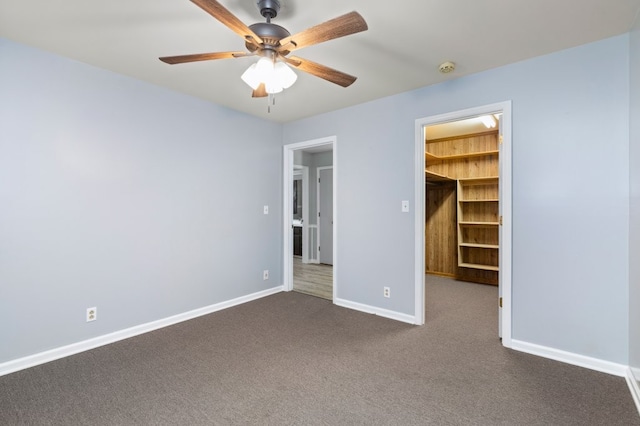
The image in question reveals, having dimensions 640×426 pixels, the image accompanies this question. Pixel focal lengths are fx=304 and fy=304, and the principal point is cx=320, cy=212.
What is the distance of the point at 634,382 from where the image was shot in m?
1.94

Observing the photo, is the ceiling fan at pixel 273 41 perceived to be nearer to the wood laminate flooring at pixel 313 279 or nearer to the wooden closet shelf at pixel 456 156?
the wood laminate flooring at pixel 313 279

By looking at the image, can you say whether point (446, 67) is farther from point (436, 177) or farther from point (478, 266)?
point (478, 266)

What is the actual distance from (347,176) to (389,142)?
2.11 feet

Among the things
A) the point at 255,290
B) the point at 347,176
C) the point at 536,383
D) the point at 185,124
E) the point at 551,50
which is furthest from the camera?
the point at 255,290

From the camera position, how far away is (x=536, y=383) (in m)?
2.07

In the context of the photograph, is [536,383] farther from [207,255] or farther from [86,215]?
[86,215]

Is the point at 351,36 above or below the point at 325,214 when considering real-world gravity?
above

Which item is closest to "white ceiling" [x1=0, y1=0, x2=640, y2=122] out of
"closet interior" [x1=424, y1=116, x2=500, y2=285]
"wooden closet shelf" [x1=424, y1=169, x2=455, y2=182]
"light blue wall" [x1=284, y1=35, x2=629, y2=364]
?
"light blue wall" [x1=284, y1=35, x2=629, y2=364]

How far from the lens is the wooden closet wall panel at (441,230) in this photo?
5.17m

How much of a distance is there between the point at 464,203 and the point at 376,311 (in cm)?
278

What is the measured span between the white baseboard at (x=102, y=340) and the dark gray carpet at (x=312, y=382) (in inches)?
3.4

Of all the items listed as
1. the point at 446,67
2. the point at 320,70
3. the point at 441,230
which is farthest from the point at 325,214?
the point at 320,70

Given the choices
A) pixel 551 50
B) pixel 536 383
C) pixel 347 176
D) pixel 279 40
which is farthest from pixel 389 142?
pixel 536 383

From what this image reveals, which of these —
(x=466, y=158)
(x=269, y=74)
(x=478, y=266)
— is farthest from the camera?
(x=466, y=158)
